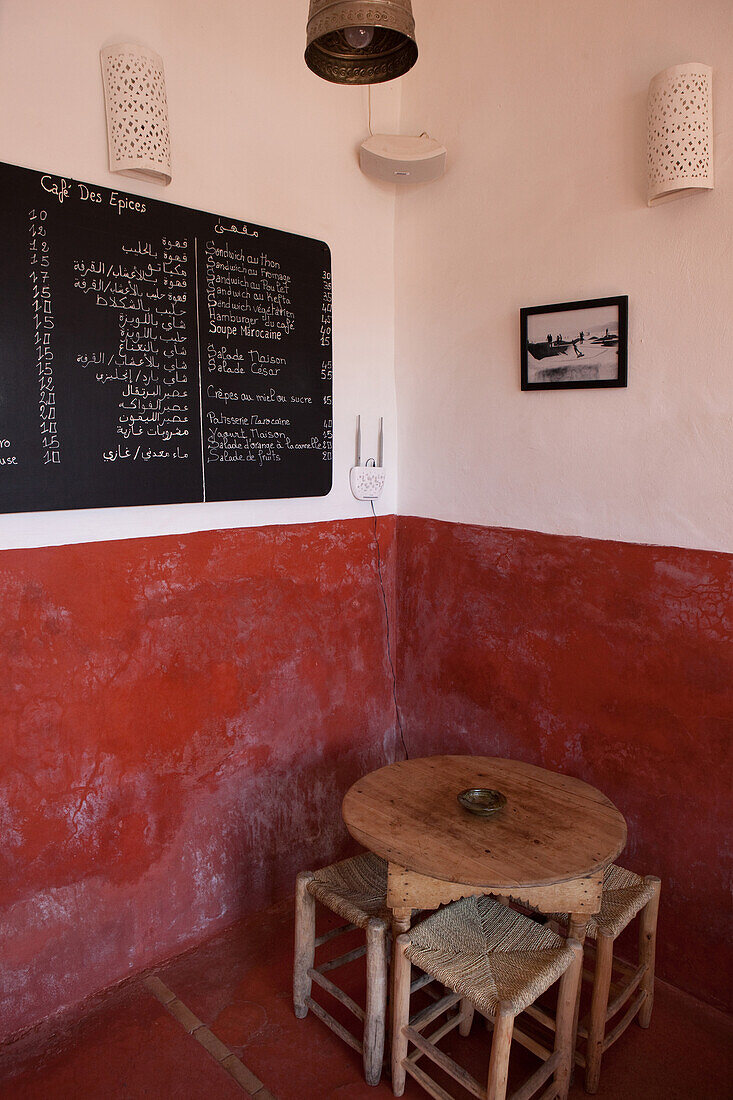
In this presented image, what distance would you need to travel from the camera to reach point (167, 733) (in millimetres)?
2715

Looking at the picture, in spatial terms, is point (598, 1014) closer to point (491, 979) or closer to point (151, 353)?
point (491, 979)

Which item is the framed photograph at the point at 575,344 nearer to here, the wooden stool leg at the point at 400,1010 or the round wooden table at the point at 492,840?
the round wooden table at the point at 492,840

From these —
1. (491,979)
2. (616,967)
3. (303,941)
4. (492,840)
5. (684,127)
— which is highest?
(684,127)

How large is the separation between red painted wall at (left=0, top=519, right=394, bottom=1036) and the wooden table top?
0.67m

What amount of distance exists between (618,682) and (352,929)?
1.23m

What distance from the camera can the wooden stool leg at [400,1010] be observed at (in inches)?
81.8

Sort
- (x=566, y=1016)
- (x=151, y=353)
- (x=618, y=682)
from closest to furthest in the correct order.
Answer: (x=566, y=1016) < (x=151, y=353) < (x=618, y=682)

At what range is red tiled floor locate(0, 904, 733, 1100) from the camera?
2.22 meters

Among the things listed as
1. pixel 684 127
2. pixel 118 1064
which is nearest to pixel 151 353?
pixel 684 127

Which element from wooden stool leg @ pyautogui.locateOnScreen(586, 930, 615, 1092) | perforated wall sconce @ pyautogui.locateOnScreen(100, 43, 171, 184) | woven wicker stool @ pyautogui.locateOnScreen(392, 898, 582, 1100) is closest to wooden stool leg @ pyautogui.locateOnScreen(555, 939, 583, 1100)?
woven wicker stool @ pyautogui.locateOnScreen(392, 898, 582, 1100)

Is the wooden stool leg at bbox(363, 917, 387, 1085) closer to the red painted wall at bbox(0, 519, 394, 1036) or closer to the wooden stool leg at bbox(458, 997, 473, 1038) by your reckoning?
the wooden stool leg at bbox(458, 997, 473, 1038)

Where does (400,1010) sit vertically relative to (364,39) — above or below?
below

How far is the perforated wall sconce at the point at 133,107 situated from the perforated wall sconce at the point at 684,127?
5.09 feet

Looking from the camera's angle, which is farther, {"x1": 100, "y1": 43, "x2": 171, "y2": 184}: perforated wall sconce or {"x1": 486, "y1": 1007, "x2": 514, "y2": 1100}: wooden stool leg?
{"x1": 100, "y1": 43, "x2": 171, "y2": 184}: perforated wall sconce
